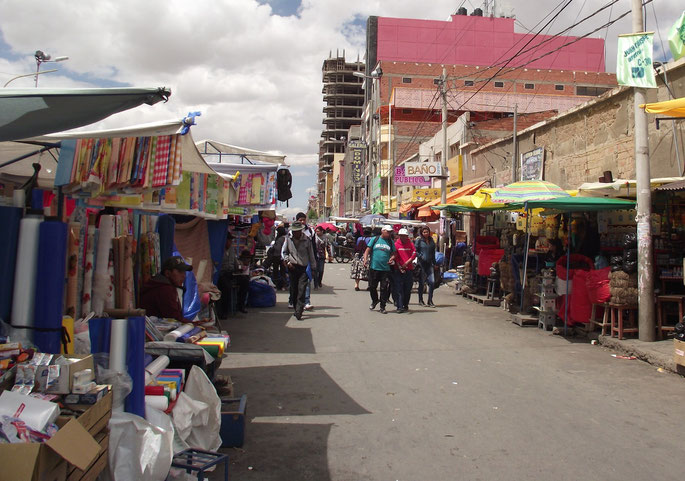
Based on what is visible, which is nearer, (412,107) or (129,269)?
(129,269)

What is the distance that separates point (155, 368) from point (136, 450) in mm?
889

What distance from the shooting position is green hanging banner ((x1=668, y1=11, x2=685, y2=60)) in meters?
8.09

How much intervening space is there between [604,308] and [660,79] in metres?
5.10

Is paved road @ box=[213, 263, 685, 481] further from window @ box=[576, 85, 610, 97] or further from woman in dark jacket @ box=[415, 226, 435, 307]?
window @ box=[576, 85, 610, 97]

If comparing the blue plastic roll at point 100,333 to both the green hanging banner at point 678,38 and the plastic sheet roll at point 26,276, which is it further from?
the green hanging banner at point 678,38

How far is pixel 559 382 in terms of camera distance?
6.51 meters

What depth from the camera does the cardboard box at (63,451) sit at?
2.33 m

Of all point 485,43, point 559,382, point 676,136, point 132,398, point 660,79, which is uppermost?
point 485,43

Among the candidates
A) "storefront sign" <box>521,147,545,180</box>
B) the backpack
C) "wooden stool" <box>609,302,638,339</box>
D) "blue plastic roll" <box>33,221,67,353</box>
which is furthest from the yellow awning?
"storefront sign" <box>521,147,545,180</box>

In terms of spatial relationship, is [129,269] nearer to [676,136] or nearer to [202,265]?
[202,265]

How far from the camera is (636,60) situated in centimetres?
817

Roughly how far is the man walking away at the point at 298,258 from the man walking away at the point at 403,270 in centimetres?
209

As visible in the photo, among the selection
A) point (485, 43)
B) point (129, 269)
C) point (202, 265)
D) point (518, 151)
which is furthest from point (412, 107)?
point (129, 269)

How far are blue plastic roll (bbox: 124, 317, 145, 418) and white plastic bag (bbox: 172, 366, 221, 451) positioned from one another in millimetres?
452
